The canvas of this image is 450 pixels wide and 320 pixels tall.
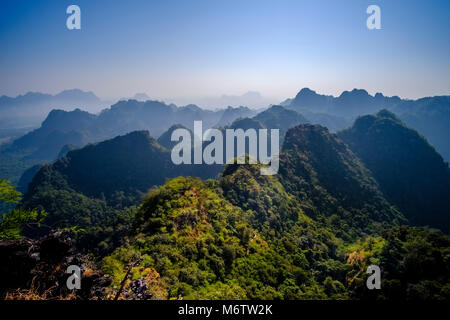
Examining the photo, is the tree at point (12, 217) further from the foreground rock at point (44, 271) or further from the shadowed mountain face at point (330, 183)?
the shadowed mountain face at point (330, 183)

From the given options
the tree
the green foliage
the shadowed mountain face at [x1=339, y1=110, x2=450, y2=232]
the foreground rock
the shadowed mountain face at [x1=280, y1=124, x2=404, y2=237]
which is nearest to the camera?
the tree

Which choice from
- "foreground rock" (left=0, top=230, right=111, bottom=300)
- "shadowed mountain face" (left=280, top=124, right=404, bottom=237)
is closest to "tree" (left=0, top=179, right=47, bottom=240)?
"foreground rock" (left=0, top=230, right=111, bottom=300)

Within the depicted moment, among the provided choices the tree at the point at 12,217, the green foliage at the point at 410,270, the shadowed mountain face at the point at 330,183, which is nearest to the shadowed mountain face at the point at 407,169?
the shadowed mountain face at the point at 330,183

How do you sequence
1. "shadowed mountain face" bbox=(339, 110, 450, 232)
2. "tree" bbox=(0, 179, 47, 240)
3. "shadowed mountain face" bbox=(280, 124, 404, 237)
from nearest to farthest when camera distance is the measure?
"tree" bbox=(0, 179, 47, 240)
"shadowed mountain face" bbox=(280, 124, 404, 237)
"shadowed mountain face" bbox=(339, 110, 450, 232)

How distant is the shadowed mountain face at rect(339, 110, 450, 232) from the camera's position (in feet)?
227

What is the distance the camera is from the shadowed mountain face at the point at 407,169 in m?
69.3

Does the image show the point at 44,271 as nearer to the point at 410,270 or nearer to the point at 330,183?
the point at 410,270

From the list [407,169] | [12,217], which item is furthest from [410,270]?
[407,169]

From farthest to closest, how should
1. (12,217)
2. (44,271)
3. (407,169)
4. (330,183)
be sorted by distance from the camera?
(407,169), (330,183), (44,271), (12,217)

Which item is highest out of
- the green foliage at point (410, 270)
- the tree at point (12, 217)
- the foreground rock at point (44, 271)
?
the tree at point (12, 217)

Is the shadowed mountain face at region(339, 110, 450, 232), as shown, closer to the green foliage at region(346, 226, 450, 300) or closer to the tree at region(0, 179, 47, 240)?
the green foliage at region(346, 226, 450, 300)

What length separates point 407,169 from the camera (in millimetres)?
82812

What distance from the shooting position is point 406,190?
250ft

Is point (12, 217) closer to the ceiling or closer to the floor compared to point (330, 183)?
closer to the ceiling
